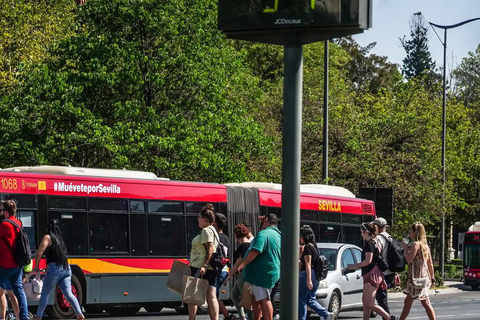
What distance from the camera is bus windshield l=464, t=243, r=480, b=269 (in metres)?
48.9

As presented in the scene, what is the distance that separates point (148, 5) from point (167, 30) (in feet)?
3.28

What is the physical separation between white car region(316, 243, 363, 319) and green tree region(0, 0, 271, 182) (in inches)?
369

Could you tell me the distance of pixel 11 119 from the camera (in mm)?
28391

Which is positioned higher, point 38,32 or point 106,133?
point 38,32

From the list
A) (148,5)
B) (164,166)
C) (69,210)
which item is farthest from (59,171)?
(148,5)

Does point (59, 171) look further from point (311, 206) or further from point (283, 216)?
point (283, 216)

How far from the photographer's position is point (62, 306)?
733 inches

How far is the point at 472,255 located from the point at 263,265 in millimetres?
40006

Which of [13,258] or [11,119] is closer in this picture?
[13,258]

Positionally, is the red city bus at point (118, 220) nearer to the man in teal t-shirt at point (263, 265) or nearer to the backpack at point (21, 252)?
the backpack at point (21, 252)

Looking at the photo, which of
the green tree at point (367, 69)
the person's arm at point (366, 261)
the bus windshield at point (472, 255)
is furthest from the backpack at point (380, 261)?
the green tree at point (367, 69)

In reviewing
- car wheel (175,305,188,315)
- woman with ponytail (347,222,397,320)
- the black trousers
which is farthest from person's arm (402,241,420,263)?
car wheel (175,305,188,315)

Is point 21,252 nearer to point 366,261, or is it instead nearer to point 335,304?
point 366,261

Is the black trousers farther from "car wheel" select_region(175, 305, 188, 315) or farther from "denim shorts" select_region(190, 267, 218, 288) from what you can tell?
"car wheel" select_region(175, 305, 188, 315)
